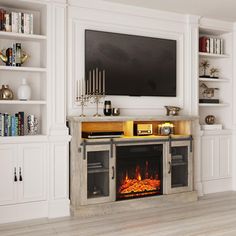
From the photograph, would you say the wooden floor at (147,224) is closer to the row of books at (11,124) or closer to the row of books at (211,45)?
the row of books at (11,124)

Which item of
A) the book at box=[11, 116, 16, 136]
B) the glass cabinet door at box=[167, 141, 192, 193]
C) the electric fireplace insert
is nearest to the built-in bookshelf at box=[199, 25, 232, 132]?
the glass cabinet door at box=[167, 141, 192, 193]

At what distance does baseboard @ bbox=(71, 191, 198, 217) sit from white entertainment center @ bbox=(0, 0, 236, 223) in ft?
0.64

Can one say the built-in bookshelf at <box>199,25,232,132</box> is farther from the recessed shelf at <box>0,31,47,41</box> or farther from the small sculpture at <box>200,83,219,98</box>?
the recessed shelf at <box>0,31,47,41</box>

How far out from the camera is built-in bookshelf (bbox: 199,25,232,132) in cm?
533

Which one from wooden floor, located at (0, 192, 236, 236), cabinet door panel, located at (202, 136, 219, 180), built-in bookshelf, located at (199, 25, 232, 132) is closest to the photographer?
wooden floor, located at (0, 192, 236, 236)

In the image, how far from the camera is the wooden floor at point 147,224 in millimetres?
3480

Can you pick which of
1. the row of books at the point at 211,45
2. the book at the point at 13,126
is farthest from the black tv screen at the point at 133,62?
the book at the point at 13,126

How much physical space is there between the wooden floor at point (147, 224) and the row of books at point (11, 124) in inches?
40.4

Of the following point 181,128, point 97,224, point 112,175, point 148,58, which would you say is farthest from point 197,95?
point 97,224

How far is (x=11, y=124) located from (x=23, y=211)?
101 cm

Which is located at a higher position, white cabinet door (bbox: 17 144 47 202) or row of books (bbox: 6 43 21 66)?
row of books (bbox: 6 43 21 66)

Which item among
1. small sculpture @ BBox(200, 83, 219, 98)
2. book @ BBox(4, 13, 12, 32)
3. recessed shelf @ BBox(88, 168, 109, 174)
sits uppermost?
book @ BBox(4, 13, 12, 32)

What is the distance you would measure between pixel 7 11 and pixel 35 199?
89.8 inches

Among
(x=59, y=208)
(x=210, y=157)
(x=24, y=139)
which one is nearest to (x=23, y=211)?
(x=59, y=208)
